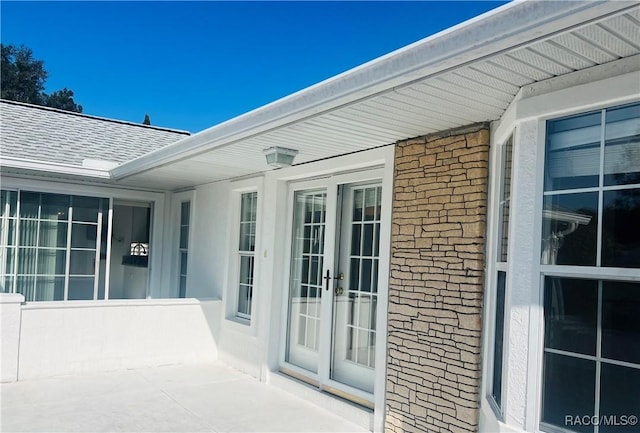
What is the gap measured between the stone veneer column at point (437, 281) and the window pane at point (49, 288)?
6.21 meters

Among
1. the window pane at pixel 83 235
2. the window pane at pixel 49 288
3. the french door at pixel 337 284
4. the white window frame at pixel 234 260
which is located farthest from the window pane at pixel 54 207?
the french door at pixel 337 284

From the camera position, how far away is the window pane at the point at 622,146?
295cm

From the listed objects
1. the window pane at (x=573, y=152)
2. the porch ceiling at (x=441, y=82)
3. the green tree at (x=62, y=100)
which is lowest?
the window pane at (x=573, y=152)

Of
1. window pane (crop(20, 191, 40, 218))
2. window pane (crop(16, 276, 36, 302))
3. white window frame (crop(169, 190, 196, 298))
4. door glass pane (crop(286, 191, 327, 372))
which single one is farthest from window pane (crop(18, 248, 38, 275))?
door glass pane (crop(286, 191, 327, 372))

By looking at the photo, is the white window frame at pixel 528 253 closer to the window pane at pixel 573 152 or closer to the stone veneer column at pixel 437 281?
the window pane at pixel 573 152

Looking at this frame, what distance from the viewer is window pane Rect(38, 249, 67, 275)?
8805 mm

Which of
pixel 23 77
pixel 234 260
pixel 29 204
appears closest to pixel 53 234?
pixel 29 204

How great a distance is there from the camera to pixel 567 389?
10.5ft

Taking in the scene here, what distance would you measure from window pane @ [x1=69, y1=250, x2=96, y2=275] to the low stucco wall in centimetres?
186

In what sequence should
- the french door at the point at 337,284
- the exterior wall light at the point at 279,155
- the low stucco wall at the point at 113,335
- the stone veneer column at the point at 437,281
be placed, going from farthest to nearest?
the low stucco wall at the point at 113,335, the french door at the point at 337,284, the exterior wall light at the point at 279,155, the stone veneer column at the point at 437,281

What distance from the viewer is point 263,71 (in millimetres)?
24594

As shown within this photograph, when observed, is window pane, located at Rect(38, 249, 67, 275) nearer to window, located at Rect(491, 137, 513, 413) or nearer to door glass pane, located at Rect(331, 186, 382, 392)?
door glass pane, located at Rect(331, 186, 382, 392)

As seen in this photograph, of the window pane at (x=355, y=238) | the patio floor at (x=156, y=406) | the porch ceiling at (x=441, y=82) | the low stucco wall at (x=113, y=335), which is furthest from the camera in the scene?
the low stucco wall at (x=113, y=335)

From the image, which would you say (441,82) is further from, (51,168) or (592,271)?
(51,168)
